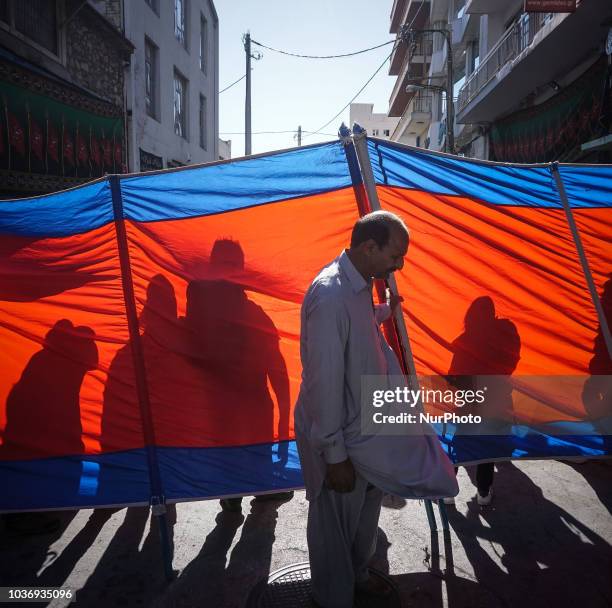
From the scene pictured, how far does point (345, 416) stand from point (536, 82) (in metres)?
14.4

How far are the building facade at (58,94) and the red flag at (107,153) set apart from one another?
0.07 feet

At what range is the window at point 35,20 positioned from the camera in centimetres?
810

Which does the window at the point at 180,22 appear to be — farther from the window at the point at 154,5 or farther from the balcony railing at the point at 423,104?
the balcony railing at the point at 423,104

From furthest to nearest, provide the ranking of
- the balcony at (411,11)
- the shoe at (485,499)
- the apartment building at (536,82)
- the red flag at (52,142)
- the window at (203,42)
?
the balcony at (411,11), the window at (203,42), the apartment building at (536,82), the red flag at (52,142), the shoe at (485,499)

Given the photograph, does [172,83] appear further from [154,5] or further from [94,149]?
[94,149]

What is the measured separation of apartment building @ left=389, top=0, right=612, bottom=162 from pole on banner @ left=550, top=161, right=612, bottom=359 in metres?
6.63

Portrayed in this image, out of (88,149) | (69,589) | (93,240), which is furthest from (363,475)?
(88,149)

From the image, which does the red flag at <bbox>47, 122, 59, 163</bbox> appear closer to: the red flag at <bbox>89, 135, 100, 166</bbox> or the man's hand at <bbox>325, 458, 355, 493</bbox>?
the red flag at <bbox>89, 135, 100, 166</bbox>

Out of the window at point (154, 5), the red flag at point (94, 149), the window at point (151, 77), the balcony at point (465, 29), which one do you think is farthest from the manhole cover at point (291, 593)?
the balcony at point (465, 29)

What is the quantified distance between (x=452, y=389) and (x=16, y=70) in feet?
26.3

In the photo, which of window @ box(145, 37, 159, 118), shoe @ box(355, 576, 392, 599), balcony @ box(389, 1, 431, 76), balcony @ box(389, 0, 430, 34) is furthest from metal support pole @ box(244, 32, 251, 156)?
shoe @ box(355, 576, 392, 599)

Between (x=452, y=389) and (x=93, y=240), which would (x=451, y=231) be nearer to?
(x=452, y=389)

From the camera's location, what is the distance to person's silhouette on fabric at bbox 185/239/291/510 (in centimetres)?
309

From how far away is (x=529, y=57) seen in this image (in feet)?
37.7
